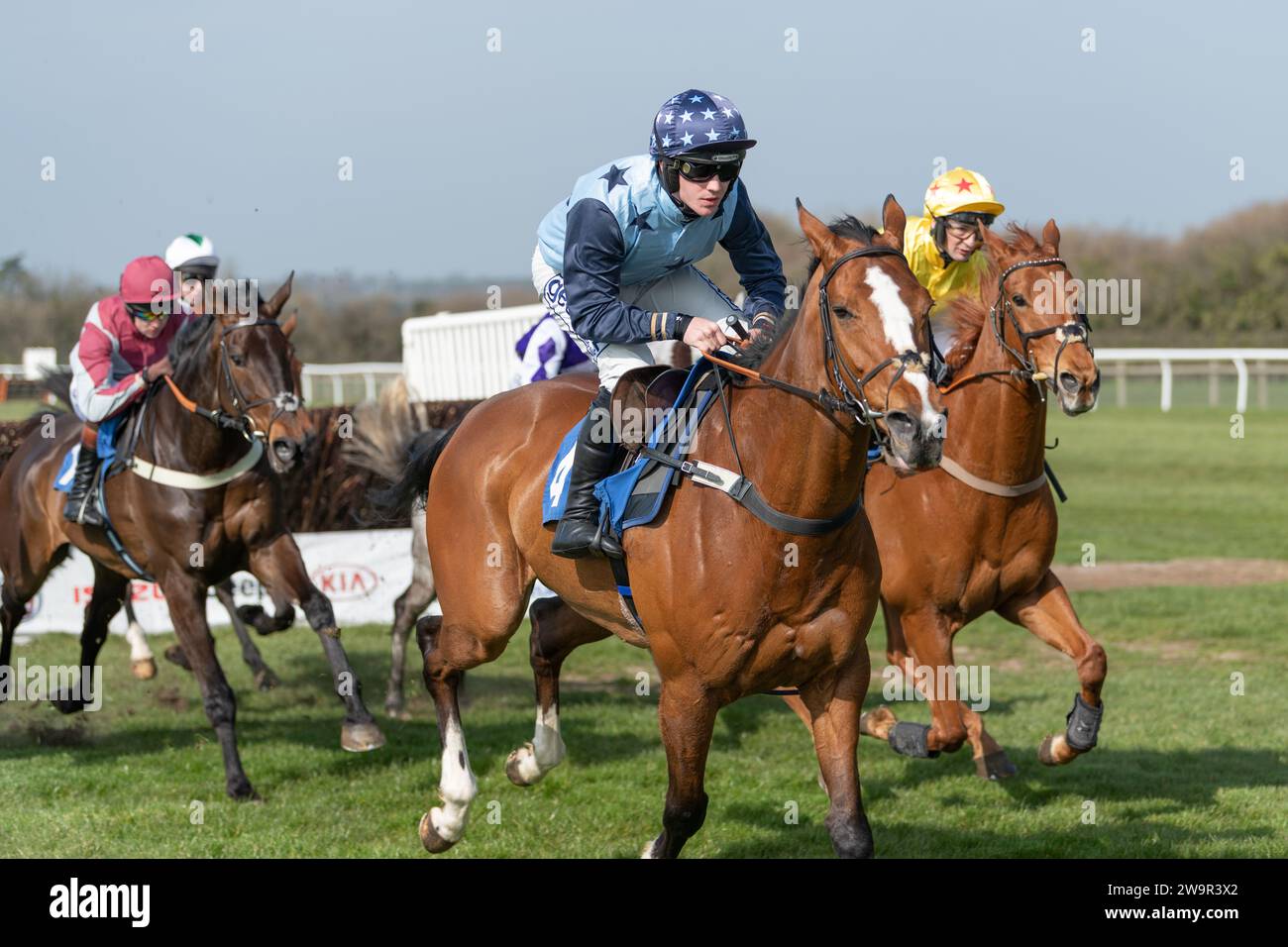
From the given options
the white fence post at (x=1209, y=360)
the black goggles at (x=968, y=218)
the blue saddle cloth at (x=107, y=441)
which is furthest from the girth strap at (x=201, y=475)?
the white fence post at (x=1209, y=360)

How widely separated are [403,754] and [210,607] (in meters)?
4.29

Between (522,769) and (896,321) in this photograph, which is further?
(522,769)

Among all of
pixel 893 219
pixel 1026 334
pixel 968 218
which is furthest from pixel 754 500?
pixel 968 218

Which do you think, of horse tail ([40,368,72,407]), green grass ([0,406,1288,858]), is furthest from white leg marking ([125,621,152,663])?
horse tail ([40,368,72,407])

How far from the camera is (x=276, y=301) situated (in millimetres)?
6680

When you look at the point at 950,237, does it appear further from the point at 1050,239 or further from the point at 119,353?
the point at 119,353

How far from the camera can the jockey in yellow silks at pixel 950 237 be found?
605 centimetres

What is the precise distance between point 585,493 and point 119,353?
3896 mm

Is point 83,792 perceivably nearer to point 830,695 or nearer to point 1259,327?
point 830,695

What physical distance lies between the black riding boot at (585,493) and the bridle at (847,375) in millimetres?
737

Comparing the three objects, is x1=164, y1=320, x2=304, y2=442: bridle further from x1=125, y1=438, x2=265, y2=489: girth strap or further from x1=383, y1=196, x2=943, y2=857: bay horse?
x1=383, y1=196, x2=943, y2=857: bay horse
